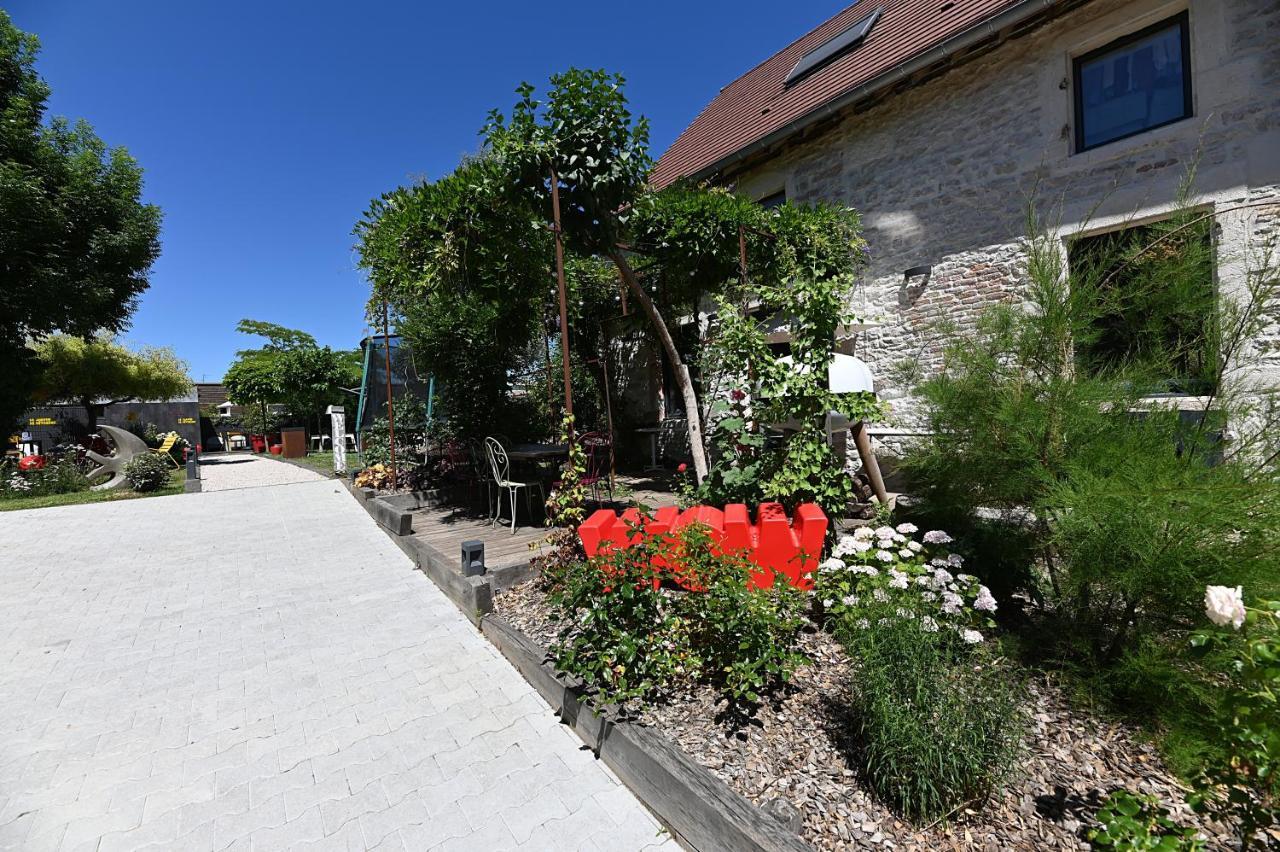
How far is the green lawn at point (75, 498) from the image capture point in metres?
8.79

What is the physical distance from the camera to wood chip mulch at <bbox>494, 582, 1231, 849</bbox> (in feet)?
5.29

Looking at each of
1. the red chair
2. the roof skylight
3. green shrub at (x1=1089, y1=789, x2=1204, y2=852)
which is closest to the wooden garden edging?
green shrub at (x1=1089, y1=789, x2=1204, y2=852)

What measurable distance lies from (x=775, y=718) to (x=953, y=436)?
5.92 feet

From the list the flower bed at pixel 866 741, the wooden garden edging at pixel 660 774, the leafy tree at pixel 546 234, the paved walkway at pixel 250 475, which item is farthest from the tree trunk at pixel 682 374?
the paved walkway at pixel 250 475

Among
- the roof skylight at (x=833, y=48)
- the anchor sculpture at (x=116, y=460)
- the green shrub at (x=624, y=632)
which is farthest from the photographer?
the anchor sculpture at (x=116, y=460)

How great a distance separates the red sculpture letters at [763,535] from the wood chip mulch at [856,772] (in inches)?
29.3

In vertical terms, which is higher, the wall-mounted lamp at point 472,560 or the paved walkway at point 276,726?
the wall-mounted lamp at point 472,560

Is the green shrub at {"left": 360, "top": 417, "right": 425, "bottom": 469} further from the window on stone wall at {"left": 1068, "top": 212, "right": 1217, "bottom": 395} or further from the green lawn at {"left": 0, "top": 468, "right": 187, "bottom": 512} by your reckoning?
the window on stone wall at {"left": 1068, "top": 212, "right": 1217, "bottom": 395}

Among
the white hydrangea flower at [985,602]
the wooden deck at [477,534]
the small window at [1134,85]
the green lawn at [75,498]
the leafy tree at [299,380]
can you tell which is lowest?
the wooden deck at [477,534]

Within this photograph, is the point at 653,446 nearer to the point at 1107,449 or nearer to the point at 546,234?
the point at 546,234

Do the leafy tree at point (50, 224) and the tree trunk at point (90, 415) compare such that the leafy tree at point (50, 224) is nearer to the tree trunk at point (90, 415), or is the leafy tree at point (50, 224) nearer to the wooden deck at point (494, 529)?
the tree trunk at point (90, 415)

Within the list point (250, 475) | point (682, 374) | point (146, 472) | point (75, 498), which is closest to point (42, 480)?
point (75, 498)

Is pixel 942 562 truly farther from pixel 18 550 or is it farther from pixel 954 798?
pixel 18 550

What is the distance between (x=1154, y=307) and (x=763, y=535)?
2.25 meters
